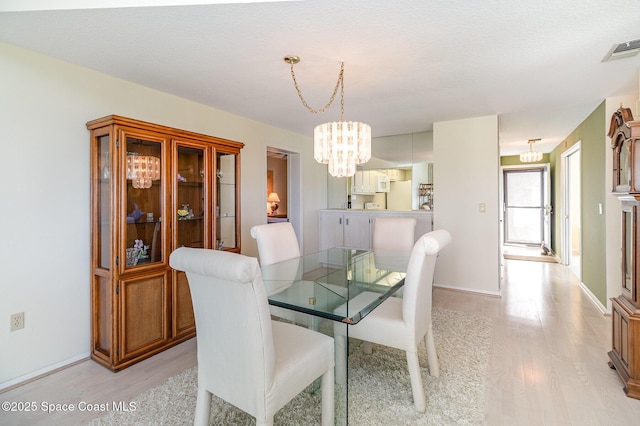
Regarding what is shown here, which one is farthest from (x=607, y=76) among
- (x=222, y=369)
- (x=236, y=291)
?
(x=222, y=369)

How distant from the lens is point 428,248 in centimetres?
177

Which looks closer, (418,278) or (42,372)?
(418,278)

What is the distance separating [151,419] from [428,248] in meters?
1.80

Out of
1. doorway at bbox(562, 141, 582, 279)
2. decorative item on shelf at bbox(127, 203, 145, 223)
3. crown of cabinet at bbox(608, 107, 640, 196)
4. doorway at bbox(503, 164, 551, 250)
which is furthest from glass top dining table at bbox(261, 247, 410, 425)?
doorway at bbox(503, 164, 551, 250)

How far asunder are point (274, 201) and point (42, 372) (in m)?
4.54

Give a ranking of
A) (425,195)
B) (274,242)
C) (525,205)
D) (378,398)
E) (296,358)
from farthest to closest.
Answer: (525,205) < (425,195) < (274,242) < (378,398) < (296,358)

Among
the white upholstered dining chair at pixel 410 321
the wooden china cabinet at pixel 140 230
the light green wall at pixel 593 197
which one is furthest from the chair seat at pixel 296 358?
the light green wall at pixel 593 197

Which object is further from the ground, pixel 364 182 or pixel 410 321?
pixel 364 182

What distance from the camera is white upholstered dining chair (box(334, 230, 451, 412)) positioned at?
1.80 meters

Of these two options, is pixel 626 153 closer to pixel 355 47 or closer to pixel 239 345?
pixel 355 47

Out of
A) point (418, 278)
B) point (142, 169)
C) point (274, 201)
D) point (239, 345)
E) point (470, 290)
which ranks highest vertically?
point (142, 169)

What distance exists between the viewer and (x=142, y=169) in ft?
8.20

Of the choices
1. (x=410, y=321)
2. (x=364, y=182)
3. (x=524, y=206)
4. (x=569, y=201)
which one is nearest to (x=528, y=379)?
(x=410, y=321)

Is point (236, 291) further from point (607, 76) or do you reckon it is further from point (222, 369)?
point (607, 76)
